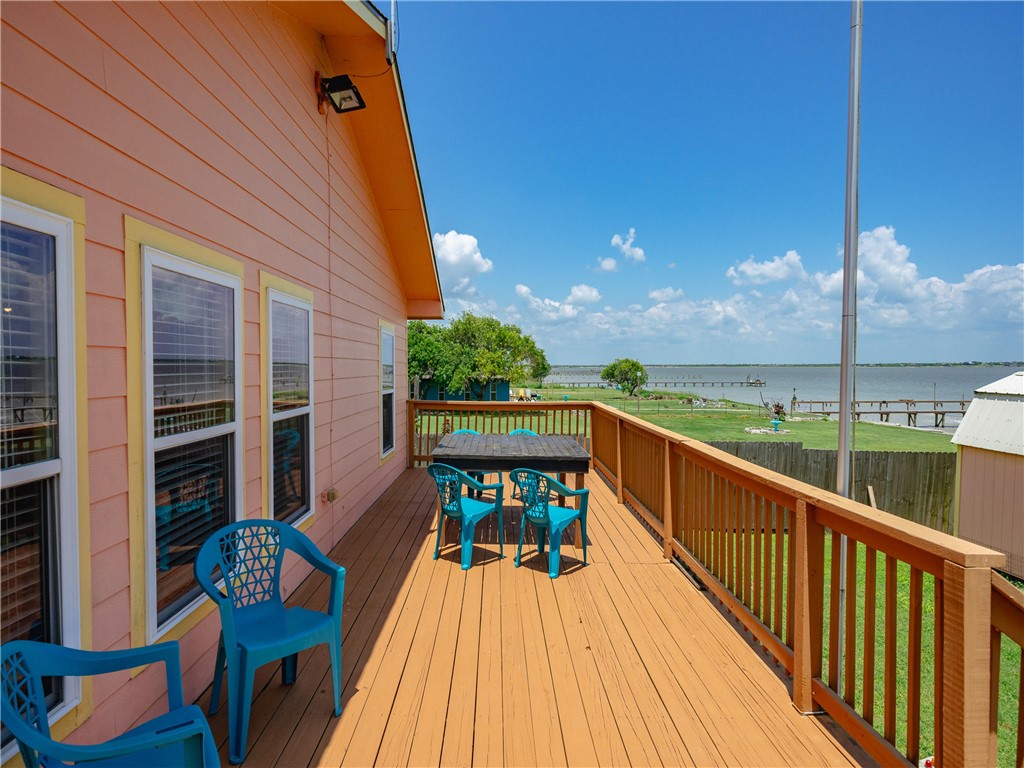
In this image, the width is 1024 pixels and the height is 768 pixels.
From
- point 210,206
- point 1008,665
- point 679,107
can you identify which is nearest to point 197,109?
point 210,206

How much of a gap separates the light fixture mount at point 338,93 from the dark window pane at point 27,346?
Answer: 2843 mm

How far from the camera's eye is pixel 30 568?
144 cm

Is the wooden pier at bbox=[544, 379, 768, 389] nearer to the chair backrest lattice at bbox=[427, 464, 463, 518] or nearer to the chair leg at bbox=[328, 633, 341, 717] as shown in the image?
the chair backrest lattice at bbox=[427, 464, 463, 518]

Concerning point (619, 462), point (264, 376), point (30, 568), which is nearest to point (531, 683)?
point (30, 568)

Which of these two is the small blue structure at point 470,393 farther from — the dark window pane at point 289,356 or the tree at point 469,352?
the dark window pane at point 289,356

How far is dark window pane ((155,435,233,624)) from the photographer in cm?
205

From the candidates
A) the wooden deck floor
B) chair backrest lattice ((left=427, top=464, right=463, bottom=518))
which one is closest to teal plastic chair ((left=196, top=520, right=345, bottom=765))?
the wooden deck floor

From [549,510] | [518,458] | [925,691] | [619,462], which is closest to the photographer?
[549,510]

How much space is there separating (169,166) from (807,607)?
350 centimetres

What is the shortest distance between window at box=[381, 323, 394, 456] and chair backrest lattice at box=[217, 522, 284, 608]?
3.52m

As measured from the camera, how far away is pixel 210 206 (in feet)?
7.88

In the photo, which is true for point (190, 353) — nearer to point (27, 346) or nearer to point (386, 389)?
point (27, 346)

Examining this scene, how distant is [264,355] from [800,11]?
25.4ft

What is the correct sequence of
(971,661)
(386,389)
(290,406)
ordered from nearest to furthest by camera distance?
(971,661) < (290,406) < (386,389)
